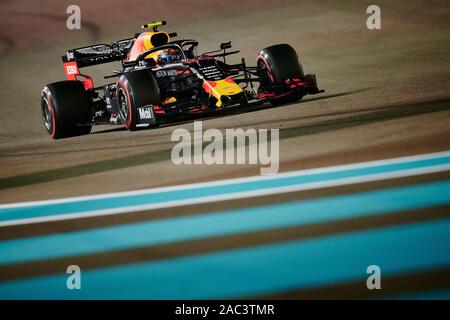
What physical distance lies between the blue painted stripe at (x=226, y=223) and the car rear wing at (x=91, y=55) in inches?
274

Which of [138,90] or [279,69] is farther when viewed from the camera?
[279,69]

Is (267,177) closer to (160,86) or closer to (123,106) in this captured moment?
(160,86)

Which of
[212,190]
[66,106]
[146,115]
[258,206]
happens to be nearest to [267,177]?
[212,190]

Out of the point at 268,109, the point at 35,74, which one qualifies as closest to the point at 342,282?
the point at 268,109

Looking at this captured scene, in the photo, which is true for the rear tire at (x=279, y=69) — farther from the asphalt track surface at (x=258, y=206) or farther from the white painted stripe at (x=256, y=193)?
the white painted stripe at (x=256, y=193)

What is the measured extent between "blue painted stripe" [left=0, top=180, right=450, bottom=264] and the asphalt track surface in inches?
0.7

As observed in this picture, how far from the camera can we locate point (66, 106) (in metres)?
12.8

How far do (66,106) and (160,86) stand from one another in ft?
5.52

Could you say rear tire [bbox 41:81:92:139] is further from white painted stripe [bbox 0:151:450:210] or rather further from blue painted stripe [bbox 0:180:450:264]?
blue painted stripe [bbox 0:180:450:264]

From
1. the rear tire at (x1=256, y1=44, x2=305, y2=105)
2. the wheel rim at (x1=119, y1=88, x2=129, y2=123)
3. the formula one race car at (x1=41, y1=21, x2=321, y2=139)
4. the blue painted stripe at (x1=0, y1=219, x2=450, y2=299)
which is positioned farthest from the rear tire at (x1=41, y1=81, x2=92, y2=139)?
the blue painted stripe at (x1=0, y1=219, x2=450, y2=299)

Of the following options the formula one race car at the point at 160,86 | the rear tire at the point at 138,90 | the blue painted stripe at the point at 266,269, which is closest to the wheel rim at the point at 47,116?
the formula one race car at the point at 160,86

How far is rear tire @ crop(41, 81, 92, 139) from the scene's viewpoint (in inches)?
501
